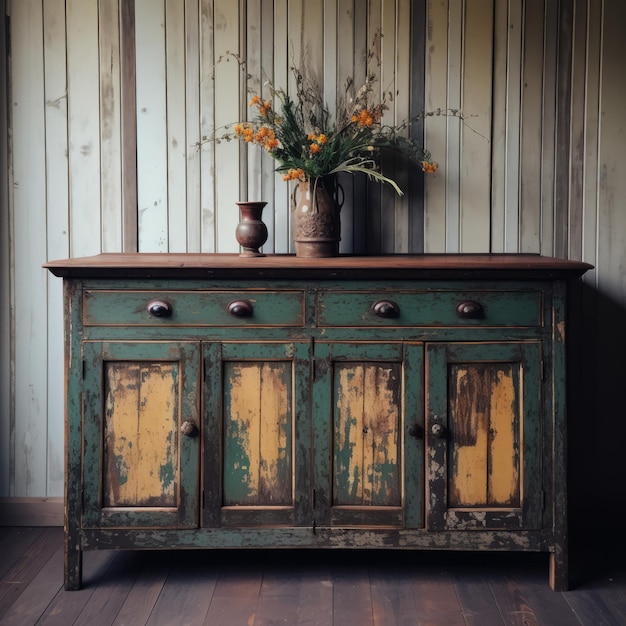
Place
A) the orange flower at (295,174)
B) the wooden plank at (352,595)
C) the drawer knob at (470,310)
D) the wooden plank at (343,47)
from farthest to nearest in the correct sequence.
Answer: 1. the wooden plank at (343,47)
2. the orange flower at (295,174)
3. the drawer knob at (470,310)
4. the wooden plank at (352,595)

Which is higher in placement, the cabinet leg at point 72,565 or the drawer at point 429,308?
the drawer at point 429,308

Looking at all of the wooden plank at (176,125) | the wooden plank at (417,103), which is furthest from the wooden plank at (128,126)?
the wooden plank at (417,103)

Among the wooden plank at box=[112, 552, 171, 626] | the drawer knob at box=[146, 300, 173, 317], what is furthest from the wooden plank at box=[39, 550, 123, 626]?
the drawer knob at box=[146, 300, 173, 317]

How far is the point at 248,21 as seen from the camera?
3.01m

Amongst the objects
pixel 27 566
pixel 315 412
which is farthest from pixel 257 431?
pixel 27 566

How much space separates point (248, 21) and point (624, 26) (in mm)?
1491

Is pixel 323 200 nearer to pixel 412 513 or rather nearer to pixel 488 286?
pixel 488 286

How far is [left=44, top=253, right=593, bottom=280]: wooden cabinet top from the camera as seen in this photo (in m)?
2.44

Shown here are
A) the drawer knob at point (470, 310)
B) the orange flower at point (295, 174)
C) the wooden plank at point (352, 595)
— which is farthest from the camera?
the orange flower at point (295, 174)

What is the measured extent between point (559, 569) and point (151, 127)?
7.36ft

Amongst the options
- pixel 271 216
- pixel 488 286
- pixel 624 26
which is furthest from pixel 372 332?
pixel 624 26

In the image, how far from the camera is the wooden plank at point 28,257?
3.03 metres

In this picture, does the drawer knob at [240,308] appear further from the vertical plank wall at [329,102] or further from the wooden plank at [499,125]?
the wooden plank at [499,125]

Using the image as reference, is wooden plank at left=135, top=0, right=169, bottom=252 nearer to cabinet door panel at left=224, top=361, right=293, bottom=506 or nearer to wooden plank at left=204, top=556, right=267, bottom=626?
cabinet door panel at left=224, top=361, right=293, bottom=506
